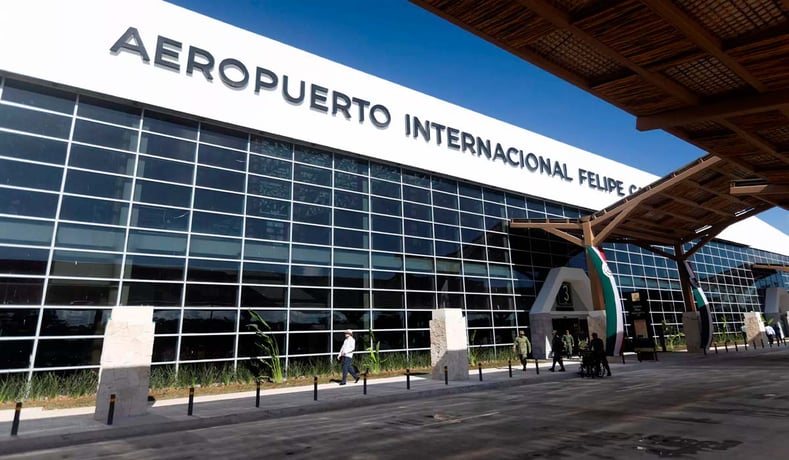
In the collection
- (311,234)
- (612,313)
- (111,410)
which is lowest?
(111,410)

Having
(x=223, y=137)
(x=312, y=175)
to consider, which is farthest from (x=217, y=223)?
(x=312, y=175)

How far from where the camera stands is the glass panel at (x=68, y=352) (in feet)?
44.1

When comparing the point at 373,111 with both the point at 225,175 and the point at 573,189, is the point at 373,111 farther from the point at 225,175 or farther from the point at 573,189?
the point at 573,189

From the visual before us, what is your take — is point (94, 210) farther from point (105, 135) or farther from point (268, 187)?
point (268, 187)

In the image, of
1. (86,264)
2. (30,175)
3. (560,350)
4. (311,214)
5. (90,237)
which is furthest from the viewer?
(311,214)

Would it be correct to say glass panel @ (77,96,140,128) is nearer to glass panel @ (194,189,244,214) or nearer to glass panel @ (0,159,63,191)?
glass panel @ (0,159,63,191)

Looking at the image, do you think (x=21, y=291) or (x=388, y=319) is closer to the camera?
(x=21, y=291)

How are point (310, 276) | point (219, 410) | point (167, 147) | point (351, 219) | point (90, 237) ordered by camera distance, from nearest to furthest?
point (219, 410)
point (90, 237)
point (167, 147)
point (310, 276)
point (351, 219)

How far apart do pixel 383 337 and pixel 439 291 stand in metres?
4.20

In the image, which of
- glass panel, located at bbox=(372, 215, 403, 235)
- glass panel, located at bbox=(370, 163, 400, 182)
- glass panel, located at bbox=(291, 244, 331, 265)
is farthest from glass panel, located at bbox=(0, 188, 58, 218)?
glass panel, located at bbox=(370, 163, 400, 182)

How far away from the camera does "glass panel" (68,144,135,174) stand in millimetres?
15188

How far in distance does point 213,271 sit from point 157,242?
2.23 m

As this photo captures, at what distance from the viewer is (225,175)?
717 inches

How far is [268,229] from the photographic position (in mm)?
18578
